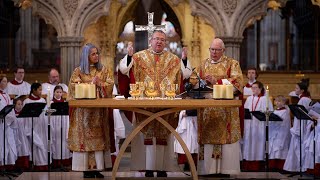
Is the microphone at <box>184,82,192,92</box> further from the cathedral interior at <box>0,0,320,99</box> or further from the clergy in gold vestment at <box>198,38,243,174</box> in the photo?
the cathedral interior at <box>0,0,320,99</box>

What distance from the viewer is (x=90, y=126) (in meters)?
10.2

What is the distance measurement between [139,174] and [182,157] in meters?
3.74

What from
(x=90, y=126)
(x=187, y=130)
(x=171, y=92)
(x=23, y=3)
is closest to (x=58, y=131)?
(x=187, y=130)

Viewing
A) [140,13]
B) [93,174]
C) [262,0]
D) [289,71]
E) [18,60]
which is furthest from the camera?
[140,13]

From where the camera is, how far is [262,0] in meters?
18.0

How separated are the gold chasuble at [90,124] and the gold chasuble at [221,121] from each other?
1253 mm

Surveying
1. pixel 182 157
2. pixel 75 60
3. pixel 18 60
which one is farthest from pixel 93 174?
pixel 18 60

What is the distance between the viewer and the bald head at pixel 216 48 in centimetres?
1030

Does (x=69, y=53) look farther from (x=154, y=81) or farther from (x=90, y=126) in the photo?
(x=90, y=126)

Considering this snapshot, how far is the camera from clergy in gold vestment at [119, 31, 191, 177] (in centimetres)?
1018

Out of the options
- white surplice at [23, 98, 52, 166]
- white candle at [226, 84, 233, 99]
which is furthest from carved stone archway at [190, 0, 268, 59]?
white candle at [226, 84, 233, 99]

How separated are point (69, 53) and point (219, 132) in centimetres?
834

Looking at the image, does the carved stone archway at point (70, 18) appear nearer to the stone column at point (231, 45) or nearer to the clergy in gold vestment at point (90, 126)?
the stone column at point (231, 45)

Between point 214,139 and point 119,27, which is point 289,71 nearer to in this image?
point 119,27
